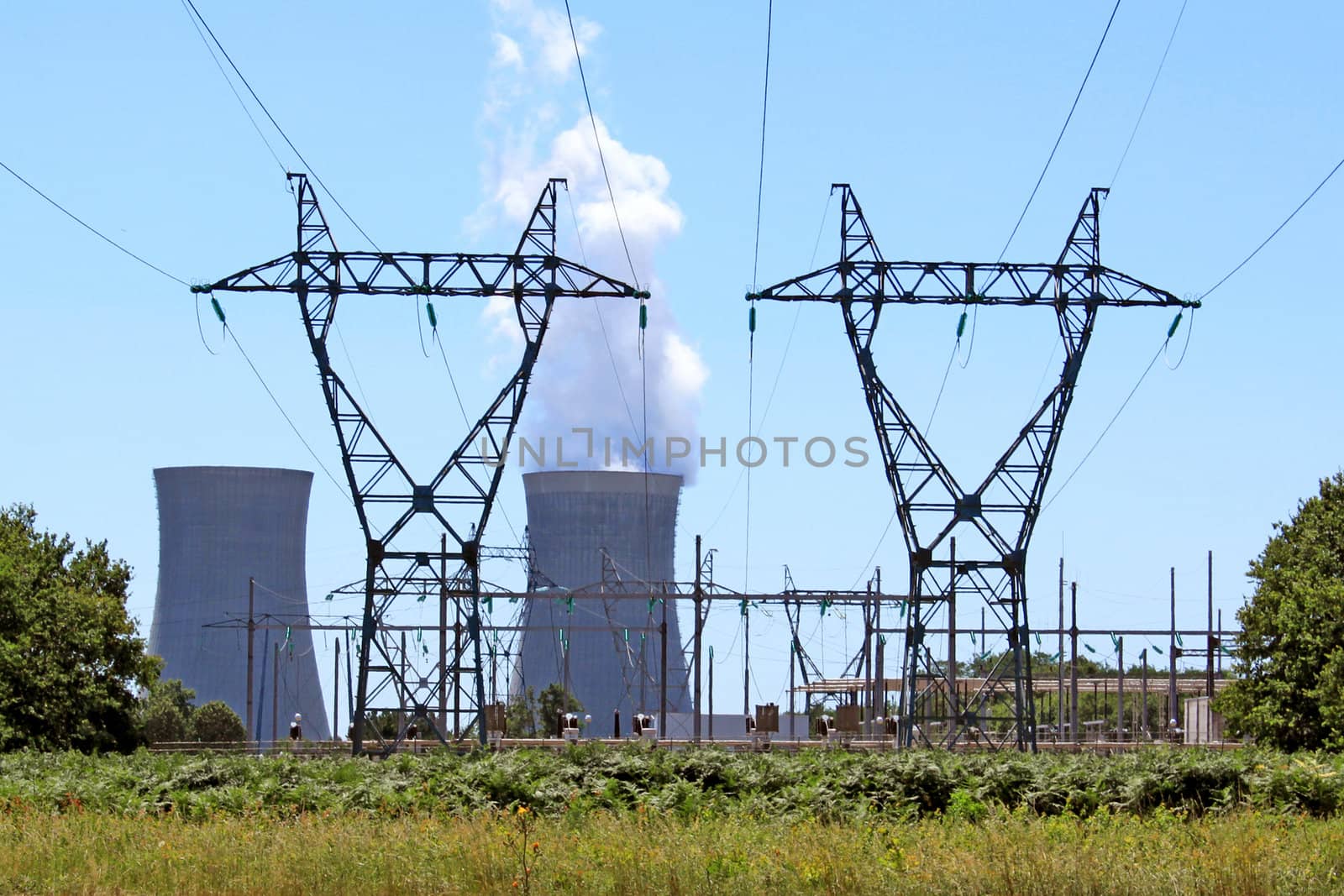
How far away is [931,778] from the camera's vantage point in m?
16.6

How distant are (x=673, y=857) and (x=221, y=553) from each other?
158ft

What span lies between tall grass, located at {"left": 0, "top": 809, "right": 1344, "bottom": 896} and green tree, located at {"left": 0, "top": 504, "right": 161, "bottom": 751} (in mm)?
15467

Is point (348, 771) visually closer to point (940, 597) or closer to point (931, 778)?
point (931, 778)

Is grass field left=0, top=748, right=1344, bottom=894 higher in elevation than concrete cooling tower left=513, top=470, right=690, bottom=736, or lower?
lower

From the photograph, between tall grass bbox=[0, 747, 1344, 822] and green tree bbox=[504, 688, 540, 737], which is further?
green tree bbox=[504, 688, 540, 737]

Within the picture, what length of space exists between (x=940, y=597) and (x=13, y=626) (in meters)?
16.1

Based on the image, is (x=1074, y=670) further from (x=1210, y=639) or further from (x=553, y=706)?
→ (x=553, y=706)

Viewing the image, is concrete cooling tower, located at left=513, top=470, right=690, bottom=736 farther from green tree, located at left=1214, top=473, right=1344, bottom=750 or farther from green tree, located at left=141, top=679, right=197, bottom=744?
green tree, located at left=1214, top=473, right=1344, bottom=750

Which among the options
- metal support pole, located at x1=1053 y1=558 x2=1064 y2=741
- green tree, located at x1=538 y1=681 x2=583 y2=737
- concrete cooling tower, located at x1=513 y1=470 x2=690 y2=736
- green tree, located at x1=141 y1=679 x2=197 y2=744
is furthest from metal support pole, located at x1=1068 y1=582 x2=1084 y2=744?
green tree, located at x1=141 y1=679 x2=197 y2=744

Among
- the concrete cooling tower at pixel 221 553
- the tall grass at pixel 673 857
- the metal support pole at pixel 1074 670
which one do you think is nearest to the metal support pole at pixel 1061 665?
the metal support pole at pixel 1074 670

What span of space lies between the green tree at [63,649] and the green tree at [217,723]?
32853 millimetres

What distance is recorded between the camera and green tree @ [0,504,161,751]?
28359mm

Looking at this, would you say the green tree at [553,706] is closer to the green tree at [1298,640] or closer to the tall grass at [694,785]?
the green tree at [1298,640]

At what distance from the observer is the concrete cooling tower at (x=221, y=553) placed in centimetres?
5694
